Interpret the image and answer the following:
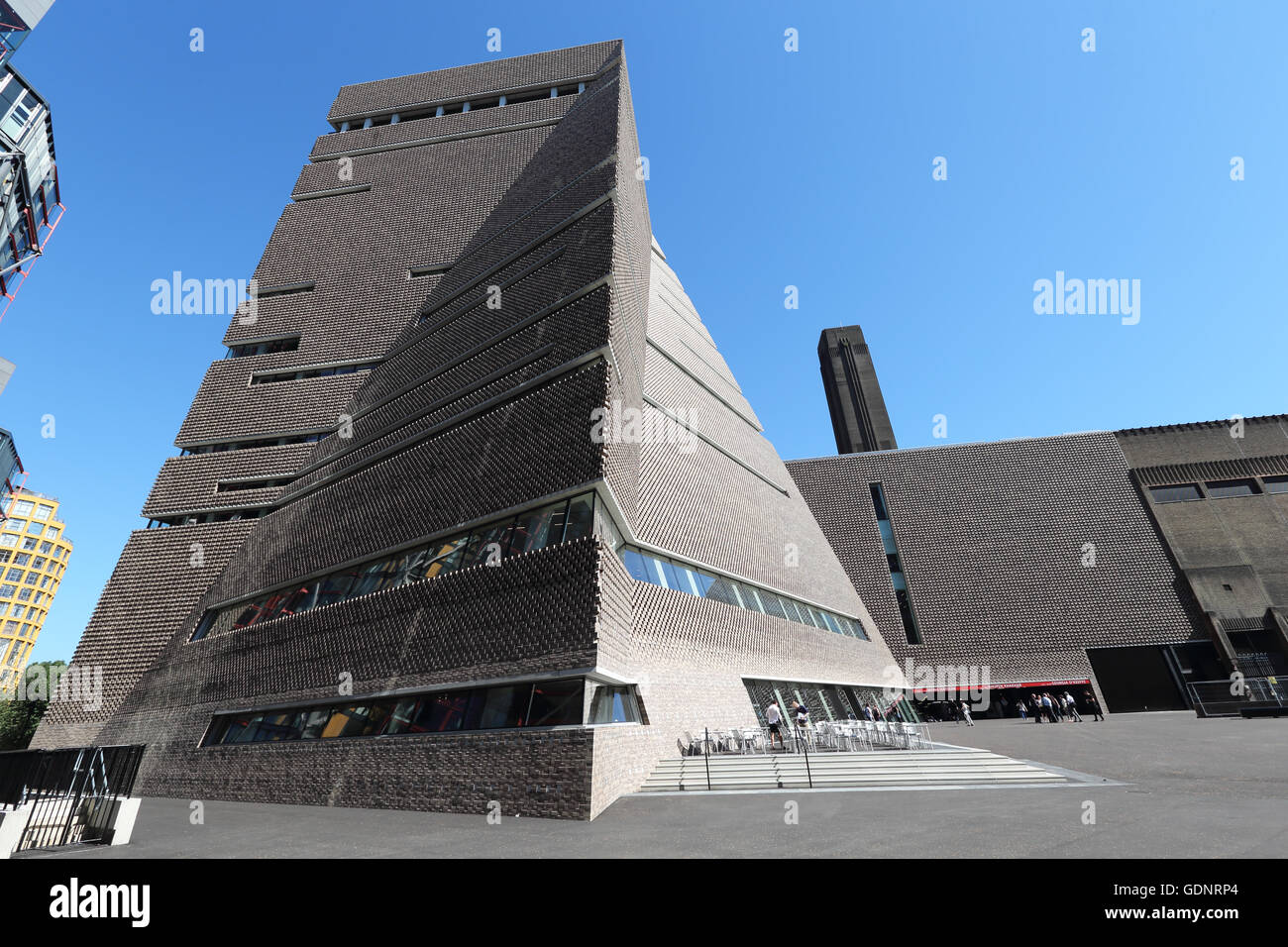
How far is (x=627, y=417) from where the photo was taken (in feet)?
48.7

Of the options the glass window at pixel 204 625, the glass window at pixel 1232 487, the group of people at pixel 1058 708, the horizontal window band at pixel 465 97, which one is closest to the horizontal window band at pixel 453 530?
the glass window at pixel 204 625

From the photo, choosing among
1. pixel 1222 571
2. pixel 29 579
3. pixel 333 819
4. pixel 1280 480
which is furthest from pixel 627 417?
pixel 29 579

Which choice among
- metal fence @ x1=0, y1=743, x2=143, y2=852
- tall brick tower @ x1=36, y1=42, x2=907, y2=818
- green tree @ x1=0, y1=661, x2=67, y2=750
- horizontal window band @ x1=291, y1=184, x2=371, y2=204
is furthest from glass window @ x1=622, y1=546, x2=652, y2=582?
green tree @ x1=0, y1=661, x2=67, y2=750

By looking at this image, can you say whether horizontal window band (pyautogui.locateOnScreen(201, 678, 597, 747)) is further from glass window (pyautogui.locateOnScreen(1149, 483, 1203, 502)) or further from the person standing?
glass window (pyautogui.locateOnScreen(1149, 483, 1203, 502))

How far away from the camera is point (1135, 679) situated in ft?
98.8

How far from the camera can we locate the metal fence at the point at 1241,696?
20.5 meters

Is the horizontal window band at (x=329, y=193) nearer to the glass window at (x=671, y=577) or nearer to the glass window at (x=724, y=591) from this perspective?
the glass window at (x=671, y=577)

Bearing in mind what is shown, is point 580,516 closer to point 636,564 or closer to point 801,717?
point 636,564

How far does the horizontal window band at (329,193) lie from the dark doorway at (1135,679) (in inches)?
2012

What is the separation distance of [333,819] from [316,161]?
151 ft

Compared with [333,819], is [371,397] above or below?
above

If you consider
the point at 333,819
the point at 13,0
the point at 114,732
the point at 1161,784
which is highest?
the point at 13,0
